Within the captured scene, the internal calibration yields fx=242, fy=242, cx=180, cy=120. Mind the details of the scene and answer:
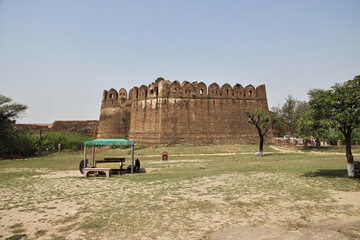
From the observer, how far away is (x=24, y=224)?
14.7 ft

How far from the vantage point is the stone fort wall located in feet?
85.1

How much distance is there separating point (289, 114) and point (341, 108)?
103 feet

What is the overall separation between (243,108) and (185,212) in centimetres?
2313

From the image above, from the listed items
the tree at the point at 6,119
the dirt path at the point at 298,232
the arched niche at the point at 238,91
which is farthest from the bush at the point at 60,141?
the dirt path at the point at 298,232

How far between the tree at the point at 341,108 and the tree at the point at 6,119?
25.5m

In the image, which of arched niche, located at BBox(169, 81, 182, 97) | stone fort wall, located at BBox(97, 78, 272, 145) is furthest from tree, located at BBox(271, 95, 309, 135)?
arched niche, located at BBox(169, 81, 182, 97)

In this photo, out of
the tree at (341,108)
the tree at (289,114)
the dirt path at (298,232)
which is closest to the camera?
the dirt path at (298,232)

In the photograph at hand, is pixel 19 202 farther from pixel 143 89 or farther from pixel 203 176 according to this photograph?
pixel 143 89

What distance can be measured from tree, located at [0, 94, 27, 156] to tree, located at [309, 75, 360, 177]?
1002 inches

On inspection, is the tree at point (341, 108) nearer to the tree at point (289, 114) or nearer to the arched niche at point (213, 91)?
the arched niche at point (213, 91)

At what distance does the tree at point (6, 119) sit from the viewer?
22.7m

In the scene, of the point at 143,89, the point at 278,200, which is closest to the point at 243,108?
the point at 143,89

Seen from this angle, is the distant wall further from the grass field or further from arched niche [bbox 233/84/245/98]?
the grass field

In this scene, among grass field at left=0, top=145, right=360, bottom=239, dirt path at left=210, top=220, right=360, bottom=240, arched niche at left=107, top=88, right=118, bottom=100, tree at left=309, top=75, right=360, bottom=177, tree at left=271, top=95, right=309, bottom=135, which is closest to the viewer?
dirt path at left=210, top=220, right=360, bottom=240
